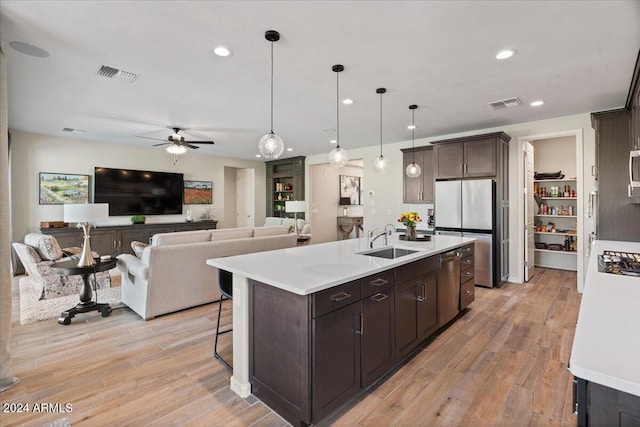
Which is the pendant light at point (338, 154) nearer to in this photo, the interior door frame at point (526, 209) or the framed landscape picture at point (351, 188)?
the interior door frame at point (526, 209)

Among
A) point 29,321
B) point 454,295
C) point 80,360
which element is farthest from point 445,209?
point 29,321

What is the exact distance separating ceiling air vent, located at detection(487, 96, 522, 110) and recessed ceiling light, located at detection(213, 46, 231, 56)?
3297 mm

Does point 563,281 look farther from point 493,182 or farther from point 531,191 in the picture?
point 493,182

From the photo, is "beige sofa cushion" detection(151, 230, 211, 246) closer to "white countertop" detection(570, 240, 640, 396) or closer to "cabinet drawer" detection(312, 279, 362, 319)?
"cabinet drawer" detection(312, 279, 362, 319)

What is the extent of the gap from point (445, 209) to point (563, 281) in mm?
2286

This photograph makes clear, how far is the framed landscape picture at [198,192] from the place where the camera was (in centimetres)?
796

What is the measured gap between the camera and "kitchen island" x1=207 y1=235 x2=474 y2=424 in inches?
68.2

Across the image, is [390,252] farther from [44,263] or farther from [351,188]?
[351,188]

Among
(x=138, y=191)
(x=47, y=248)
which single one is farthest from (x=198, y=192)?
(x=47, y=248)

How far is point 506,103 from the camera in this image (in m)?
3.98

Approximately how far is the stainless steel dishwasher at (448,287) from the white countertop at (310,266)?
192mm

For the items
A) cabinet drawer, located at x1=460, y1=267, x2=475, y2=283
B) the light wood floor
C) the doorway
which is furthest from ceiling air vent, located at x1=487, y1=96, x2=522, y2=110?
the light wood floor

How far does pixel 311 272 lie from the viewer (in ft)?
6.59

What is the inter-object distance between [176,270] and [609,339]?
11.9 feet
